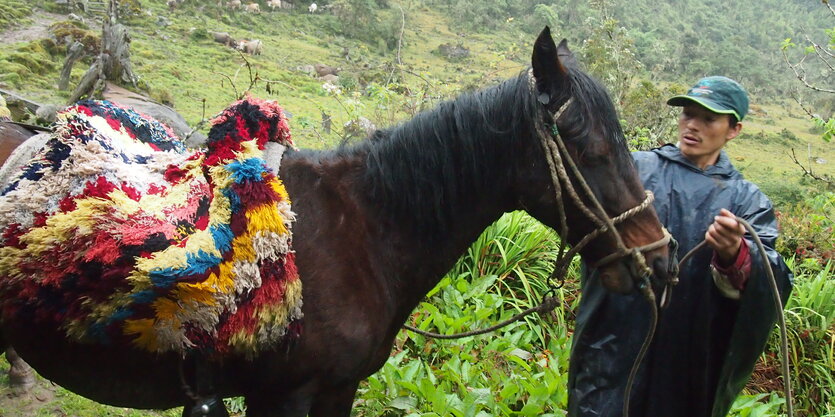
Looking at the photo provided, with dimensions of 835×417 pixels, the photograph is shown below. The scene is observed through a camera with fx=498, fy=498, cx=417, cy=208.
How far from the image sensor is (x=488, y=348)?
12.3 feet

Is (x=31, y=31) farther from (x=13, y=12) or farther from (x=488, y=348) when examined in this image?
(x=488, y=348)

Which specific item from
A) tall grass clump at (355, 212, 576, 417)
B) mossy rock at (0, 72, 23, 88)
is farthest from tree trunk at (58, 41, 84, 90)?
tall grass clump at (355, 212, 576, 417)

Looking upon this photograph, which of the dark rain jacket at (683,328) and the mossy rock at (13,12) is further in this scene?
the mossy rock at (13,12)

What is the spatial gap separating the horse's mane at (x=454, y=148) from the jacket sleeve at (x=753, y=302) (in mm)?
822

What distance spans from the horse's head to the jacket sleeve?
521 mm

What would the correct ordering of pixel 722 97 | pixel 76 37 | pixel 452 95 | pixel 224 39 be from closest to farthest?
pixel 722 97, pixel 452 95, pixel 76 37, pixel 224 39

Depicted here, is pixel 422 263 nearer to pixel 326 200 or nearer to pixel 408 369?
pixel 326 200

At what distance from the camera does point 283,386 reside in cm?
183

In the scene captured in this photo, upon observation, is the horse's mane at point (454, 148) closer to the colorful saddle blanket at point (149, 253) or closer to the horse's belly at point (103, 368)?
the colorful saddle blanket at point (149, 253)

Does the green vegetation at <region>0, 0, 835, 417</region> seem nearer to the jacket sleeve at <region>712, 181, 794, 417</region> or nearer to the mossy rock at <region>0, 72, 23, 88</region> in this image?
the mossy rock at <region>0, 72, 23, 88</region>

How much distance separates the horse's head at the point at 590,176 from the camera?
168 centimetres

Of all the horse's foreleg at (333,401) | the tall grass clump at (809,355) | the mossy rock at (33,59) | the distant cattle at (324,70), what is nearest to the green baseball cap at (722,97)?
the horse's foreleg at (333,401)

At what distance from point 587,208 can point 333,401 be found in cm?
122

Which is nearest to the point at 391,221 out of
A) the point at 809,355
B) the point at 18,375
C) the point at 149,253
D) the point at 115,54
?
the point at 149,253
